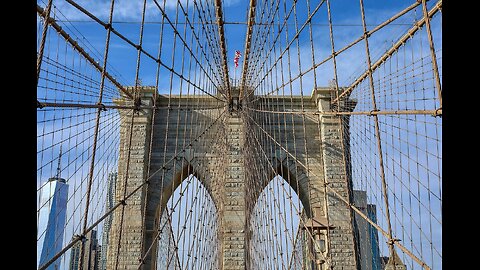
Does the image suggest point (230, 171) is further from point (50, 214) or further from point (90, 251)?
point (50, 214)

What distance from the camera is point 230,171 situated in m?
12.6

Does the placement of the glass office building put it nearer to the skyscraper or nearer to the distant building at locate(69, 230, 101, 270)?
the skyscraper

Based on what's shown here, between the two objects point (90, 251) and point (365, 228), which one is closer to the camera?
point (365, 228)

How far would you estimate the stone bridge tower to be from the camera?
1166 cm

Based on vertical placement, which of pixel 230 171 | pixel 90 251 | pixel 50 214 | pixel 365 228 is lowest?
pixel 90 251

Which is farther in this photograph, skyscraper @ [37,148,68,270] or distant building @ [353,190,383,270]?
distant building @ [353,190,383,270]

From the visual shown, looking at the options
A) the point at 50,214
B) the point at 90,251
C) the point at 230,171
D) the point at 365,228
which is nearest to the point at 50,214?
the point at 50,214

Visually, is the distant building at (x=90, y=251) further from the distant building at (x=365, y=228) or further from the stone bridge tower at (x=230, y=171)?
the distant building at (x=365, y=228)

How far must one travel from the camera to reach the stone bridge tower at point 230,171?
38.2ft

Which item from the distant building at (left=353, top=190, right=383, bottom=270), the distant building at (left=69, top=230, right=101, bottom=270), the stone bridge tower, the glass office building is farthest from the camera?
the stone bridge tower

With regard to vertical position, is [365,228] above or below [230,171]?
below

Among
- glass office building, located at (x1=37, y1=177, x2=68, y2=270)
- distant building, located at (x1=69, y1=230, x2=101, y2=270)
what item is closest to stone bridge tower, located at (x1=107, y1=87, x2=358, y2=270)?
distant building, located at (x1=69, y1=230, x2=101, y2=270)
